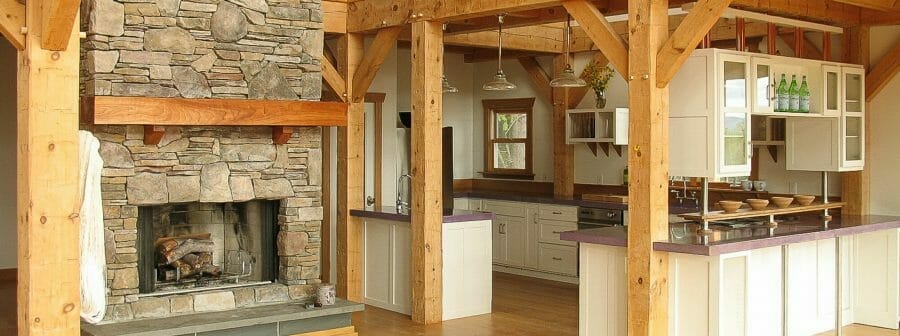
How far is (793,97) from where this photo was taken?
7.13m

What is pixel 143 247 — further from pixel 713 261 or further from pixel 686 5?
pixel 686 5

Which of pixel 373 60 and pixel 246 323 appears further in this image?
pixel 373 60

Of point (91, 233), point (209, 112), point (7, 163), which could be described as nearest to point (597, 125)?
point (209, 112)

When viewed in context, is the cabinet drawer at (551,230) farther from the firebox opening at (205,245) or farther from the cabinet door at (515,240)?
the firebox opening at (205,245)

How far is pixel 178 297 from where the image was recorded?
7.04 meters

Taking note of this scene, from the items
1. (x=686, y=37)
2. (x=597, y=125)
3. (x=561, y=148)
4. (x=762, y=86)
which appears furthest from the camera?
(x=561, y=148)

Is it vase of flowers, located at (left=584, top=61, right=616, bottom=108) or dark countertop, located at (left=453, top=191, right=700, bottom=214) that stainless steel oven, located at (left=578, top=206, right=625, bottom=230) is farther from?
vase of flowers, located at (left=584, top=61, right=616, bottom=108)

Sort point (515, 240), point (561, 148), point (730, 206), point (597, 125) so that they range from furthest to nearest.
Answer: point (561, 148), point (515, 240), point (597, 125), point (730, 206)

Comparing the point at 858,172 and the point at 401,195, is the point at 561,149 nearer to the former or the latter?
the point at 401,195

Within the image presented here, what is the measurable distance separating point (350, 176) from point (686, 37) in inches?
152

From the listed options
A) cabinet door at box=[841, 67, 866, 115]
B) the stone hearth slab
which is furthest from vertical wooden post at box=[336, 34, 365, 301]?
cabinet door at box=[841, 67, 866, 115]

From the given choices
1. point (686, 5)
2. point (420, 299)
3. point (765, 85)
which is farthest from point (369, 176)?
point (765, 85)

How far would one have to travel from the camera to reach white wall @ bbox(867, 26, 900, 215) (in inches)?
323

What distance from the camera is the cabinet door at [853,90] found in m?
7.74
